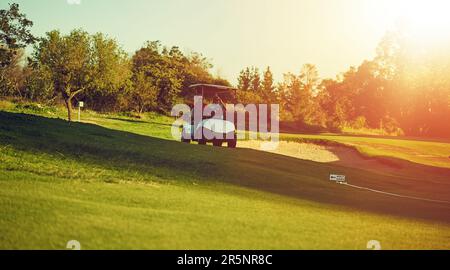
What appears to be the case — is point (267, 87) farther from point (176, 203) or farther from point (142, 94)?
point (176, 203)

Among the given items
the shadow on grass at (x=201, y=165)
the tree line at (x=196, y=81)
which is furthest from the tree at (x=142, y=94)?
the shadow on grass at (x=201, y=165)

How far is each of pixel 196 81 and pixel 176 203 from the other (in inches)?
2679

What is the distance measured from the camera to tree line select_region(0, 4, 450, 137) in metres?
38.7

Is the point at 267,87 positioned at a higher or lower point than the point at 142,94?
higher

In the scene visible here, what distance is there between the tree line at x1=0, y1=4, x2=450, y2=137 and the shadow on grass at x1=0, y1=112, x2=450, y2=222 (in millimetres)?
18311

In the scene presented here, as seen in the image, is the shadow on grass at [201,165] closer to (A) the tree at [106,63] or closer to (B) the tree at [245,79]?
(A) the tree at [106,63]

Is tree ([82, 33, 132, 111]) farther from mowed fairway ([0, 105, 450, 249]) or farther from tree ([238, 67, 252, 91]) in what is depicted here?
tree ([238, 67, 252, 91])

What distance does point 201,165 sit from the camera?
15359 mm

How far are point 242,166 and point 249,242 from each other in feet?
33.4

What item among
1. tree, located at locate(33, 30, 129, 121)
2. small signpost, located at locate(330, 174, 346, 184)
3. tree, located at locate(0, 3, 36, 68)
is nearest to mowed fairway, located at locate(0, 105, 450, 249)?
small signpost, located at locate(330, 174, 346, 184)

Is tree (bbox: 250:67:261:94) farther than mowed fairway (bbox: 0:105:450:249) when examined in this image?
Yes

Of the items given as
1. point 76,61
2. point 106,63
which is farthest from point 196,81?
point 76,61
